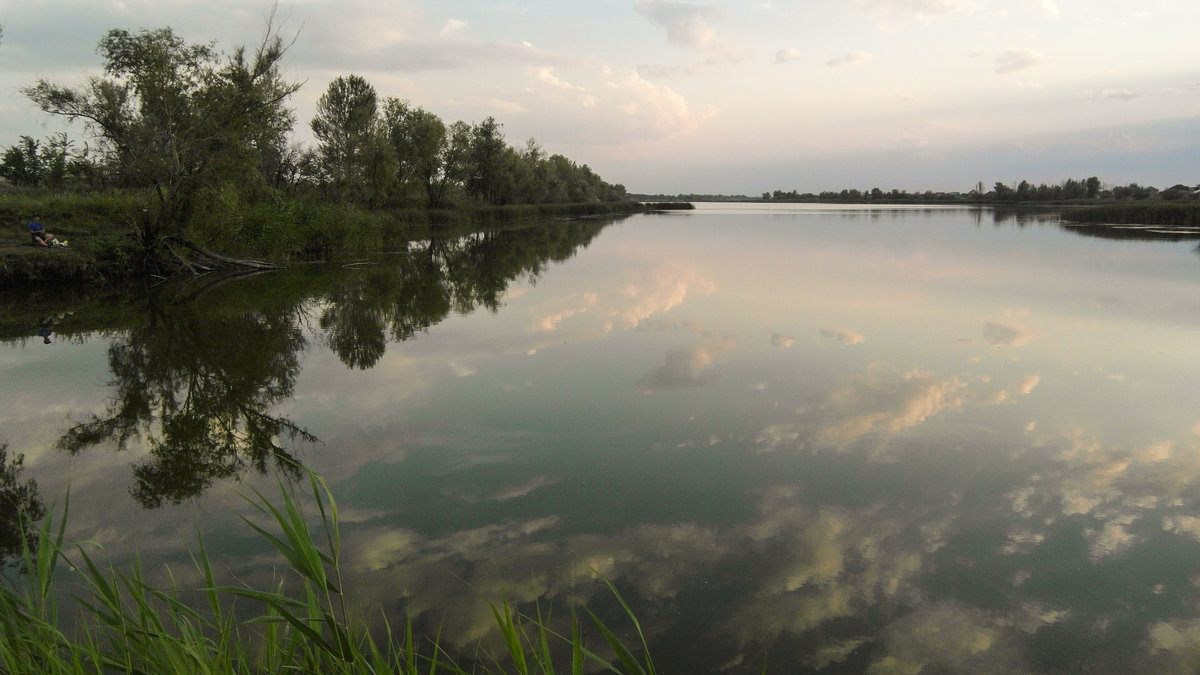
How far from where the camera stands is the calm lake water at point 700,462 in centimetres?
358

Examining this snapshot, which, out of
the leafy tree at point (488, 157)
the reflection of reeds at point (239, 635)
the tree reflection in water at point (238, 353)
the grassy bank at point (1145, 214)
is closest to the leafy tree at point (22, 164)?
the leafy tree at point (488, 157)

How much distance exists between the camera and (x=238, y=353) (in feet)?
31.3

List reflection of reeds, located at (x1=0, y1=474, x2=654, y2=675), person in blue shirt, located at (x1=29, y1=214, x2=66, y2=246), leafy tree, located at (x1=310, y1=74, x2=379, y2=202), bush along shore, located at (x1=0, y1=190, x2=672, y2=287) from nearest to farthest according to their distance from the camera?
1. reflection of reeds, located at (x1=0, y1=474, x2=654, y2=675)
2. bush along shore, located at (x1=0, y1=190, x2=672, y2=287)
3. person in blue shirt, located at (x1=29, y1=214, x2=66, y2=246)
4. leafy tree, located at (x1=310, y1=74, x2=379, y2=202)

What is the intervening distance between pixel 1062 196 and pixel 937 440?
4957 inches

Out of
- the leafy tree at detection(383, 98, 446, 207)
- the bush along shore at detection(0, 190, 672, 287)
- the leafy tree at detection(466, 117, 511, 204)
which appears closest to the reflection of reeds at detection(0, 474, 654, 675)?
the bush along shore at detection(0, 190, 672, 287)

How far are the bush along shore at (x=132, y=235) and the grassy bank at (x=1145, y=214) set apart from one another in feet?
162

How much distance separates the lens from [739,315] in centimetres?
1243

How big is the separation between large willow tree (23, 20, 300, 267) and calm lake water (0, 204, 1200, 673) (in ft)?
20.9

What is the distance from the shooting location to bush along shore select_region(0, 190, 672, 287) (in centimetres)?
1659

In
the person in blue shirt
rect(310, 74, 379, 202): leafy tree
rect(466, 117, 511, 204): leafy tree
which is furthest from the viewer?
rect(466, 117, 511, 204): leafy tree

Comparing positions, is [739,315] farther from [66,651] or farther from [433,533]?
[66,651]

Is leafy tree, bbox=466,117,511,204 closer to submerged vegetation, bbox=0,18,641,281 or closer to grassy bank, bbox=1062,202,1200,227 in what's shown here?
submerged vegetation, bbox=0,18,641,281

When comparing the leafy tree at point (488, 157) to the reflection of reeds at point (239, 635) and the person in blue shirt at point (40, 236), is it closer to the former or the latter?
the person in blue shirt at point (40, 236)

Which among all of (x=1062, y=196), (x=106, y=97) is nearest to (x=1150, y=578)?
(x=106, y=97)
